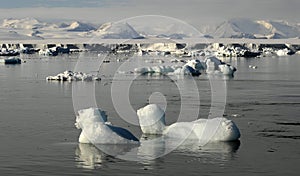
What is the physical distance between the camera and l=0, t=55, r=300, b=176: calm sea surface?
7352 millimetres

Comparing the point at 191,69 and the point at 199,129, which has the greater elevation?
the point at 191,69

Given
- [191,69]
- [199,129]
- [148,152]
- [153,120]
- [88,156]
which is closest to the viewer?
[88,156]

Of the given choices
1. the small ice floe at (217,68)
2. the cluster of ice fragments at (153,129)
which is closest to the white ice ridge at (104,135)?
the cluster of ice fragments at (153,129)

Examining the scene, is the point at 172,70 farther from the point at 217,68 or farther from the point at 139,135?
the point at 139,135

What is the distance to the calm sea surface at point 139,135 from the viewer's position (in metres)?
7.35

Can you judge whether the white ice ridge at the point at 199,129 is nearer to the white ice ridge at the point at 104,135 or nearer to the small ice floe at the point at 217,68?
the white ice ridge at the point at 104,135

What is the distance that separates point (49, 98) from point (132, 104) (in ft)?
7.49

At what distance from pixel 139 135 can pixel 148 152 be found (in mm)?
1265

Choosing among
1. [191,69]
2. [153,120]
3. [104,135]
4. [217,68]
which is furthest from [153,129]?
[217,68]

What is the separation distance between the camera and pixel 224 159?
7.83 m

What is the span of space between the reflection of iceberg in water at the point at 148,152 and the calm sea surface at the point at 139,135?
14 mm

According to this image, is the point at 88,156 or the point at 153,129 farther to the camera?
the point at 153,129

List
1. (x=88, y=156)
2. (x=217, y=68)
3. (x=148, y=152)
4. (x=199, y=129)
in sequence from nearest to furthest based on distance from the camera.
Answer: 1. (x=88, y=156)
2. (x=148, y=152)
3. (x=199, y=129)
4. (x=217, y=68)

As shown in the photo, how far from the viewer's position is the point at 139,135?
9414mm
